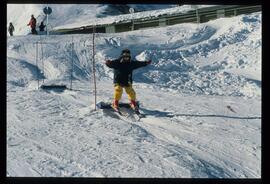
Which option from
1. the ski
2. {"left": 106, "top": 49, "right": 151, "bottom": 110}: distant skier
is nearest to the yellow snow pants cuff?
{"left": 106, "top": 49, "right": 151, "bottom": 110}: distant skier

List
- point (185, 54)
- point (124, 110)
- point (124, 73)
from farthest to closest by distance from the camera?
point (185, 54) → point (124, 110) → point (124, 73)

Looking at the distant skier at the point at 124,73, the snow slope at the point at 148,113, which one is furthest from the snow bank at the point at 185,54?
the distant skier at the point at 124,73

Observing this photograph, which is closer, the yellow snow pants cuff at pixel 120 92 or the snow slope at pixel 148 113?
the snow slope at pixel 148 113

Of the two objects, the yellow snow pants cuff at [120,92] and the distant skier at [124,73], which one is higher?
the distant skier at [124,73]

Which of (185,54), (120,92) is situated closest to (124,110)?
(120,92)

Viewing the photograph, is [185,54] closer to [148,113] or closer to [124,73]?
[148,113]

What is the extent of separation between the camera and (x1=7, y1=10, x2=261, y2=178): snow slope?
709cm

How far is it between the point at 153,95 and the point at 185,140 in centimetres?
211

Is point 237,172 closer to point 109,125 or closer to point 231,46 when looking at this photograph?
point 109,125

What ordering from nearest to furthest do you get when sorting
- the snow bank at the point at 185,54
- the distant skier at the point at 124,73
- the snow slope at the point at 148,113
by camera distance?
the snow slope at the point at 148,113
the distant skier at the point at 124,73
the snow bank at the point at 185,54

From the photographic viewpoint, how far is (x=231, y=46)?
12.3 metres

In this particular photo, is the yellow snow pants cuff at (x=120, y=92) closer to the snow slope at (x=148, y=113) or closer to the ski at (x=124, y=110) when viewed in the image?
the ski at (x=124, y=110)

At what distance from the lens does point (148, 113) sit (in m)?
8.46

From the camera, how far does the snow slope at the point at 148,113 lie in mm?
7094
